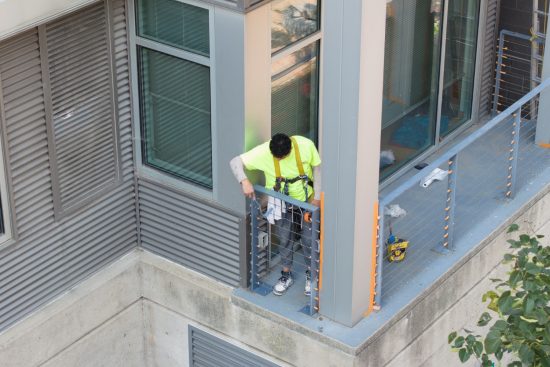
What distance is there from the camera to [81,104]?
1148 centimetres

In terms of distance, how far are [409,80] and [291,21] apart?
297cm

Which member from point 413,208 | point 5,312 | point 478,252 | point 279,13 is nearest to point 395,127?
point 413,208

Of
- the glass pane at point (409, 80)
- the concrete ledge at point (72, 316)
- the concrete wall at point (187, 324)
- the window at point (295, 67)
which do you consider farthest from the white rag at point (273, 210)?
the glass pane at point (409, 80)

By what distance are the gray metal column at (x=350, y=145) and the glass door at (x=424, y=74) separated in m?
2.95

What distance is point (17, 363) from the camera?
38.1ft

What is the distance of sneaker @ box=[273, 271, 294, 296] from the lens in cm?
1194

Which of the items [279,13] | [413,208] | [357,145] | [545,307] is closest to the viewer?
[545,307]

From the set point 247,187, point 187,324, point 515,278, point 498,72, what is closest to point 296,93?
point 247,187

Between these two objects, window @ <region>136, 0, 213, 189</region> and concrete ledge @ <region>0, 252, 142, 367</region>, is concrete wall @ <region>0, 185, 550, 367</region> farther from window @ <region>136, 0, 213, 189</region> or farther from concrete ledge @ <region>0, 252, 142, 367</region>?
window @ <region>136, 0, 213, 189</region>

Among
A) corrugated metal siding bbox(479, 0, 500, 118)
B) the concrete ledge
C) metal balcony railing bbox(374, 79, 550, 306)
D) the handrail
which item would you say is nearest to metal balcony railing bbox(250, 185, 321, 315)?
metal balcony railing bbox(374, 79, 550, 306)

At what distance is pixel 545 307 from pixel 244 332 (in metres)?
3.72

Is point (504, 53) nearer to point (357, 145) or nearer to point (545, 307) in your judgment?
point (357, 145)

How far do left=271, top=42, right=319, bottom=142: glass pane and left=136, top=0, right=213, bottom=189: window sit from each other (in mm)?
682

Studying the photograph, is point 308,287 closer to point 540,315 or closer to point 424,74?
point 540,315
